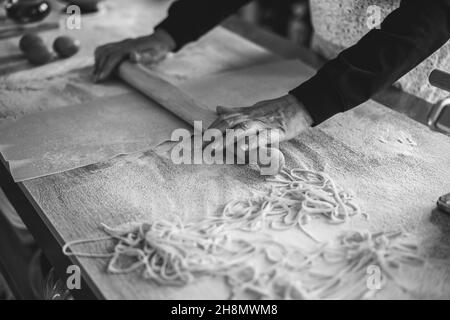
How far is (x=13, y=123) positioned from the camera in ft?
4.68

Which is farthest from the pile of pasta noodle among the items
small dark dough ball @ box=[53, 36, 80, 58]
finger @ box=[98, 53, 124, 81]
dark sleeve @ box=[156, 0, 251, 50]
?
small dark dough ball @ box=[53, 36, 80, 58]

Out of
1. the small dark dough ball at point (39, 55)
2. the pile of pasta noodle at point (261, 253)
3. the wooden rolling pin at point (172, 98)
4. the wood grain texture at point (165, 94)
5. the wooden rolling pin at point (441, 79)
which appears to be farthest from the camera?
the small dark dough ball at point (39, 55)

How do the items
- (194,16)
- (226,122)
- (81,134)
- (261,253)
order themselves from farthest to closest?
(194,16)
(81,134)
(226,122)
(261,253)

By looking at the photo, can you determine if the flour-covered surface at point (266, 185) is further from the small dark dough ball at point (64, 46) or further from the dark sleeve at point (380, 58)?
the small dark dough ball at point (64, 46)

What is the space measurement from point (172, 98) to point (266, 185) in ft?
1.47

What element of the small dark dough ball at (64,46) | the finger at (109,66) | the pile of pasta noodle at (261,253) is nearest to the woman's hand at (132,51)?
the finger at (109,66)

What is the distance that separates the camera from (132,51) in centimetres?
171

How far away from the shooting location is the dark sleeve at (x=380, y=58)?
3.91 feet

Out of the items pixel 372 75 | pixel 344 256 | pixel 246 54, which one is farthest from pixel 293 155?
pixel 246 54

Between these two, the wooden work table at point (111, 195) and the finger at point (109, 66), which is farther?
the finger at point (109, 66)

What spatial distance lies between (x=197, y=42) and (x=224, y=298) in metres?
1.31

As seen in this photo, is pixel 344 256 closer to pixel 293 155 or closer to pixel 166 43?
pixel 293 155

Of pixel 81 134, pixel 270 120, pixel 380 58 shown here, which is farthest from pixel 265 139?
pixel 81 134

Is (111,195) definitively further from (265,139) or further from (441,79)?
(441,79)
